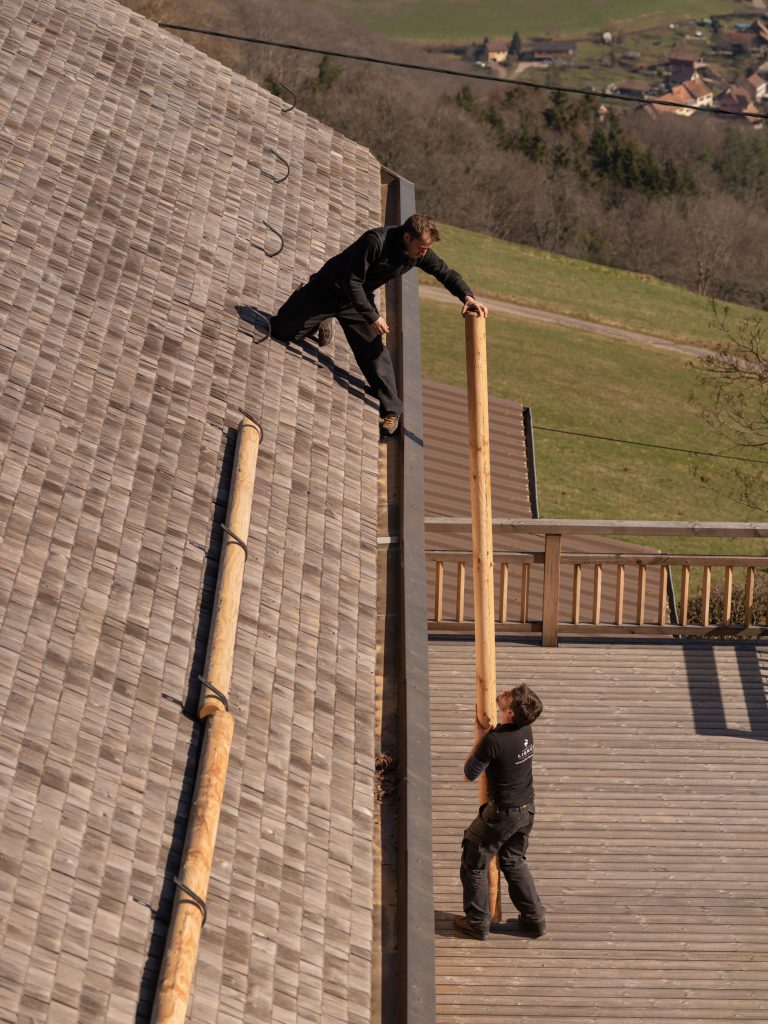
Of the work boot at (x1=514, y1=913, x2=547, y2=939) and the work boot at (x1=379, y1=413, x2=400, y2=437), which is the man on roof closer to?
the work boot at (x1=379, y1=413, x2=400, y2=437)

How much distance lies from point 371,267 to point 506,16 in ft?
499

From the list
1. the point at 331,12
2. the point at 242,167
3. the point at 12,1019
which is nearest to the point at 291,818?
the point at 12,1019

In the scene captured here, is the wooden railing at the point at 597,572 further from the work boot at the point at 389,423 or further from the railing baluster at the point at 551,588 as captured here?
the work boot at the point at 389,423

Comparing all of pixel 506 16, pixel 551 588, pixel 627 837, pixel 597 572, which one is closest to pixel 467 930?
pixel 627 837

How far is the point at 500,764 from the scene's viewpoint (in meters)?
7.84

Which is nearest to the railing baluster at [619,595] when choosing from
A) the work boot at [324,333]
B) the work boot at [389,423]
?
the work boot at [389,423]

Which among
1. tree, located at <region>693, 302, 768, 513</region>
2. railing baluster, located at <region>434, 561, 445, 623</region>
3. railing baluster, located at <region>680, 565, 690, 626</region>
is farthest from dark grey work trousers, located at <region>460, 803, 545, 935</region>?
tree, located at <region>693, 302, 768, 513</region>

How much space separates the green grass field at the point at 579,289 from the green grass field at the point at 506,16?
85959 mm

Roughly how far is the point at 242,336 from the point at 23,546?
3.51 metres

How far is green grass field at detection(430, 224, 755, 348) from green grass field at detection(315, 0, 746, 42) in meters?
86.0

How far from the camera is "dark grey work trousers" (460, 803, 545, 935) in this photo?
8.12 m

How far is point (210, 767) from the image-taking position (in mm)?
6035

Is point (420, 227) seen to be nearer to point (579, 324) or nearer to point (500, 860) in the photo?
point (500, 860)

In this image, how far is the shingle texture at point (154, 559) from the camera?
17.8 feet
